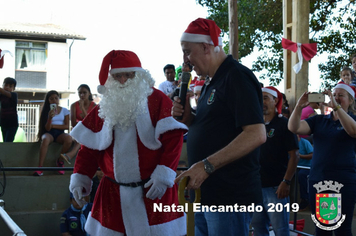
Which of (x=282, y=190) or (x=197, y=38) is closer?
(x=197, y=38)

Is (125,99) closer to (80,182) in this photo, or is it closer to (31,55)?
(80,182)

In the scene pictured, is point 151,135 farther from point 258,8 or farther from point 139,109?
point 258,8

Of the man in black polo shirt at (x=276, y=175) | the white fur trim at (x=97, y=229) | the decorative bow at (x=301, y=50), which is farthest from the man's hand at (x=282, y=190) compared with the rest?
the decorative bow at (x=301, y=50)

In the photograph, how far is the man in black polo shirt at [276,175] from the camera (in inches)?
166

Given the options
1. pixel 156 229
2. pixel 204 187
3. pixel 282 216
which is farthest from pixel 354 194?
pixel 204 187

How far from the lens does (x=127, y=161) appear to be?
314 centimetres

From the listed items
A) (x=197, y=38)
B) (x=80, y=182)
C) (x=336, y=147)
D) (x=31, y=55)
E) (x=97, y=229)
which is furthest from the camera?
(x=31, y=55)

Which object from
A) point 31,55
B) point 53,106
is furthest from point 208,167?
point 31,55

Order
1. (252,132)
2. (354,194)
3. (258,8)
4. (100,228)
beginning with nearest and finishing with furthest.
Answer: (252,132) < (100,228) < (354,194) < (258,8)

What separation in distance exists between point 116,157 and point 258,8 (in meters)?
11.0

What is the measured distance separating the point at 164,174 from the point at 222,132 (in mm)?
904

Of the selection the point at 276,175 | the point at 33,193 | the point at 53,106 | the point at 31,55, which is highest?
the point at 31,55

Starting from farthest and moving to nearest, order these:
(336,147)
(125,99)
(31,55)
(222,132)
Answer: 1. (31,55)
2. (336,147)
3. (125,99)
4. (222,132)

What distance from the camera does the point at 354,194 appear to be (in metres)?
3.88
